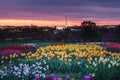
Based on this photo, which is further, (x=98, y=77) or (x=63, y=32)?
(x=63, y=32)

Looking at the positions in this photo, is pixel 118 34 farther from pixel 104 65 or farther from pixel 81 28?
pixel 104 65

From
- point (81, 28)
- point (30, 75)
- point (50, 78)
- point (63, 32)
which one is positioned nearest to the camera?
point (50, 78)

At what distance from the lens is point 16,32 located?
45094mm

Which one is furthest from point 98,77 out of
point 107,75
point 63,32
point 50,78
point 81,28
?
point 63,32

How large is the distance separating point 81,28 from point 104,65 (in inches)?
1120

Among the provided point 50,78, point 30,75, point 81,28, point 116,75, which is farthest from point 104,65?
point 81,28

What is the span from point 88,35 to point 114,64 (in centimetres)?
2862

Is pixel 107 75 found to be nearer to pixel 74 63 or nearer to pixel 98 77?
pixel 98 77

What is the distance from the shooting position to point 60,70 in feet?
51.1

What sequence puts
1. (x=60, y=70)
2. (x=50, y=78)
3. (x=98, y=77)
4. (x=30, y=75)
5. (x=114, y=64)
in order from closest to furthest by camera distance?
(x=50, y=78)
(x=30, y=75)
(x=98, y=77)
(x=114, y=64)
(x=60, y=70)

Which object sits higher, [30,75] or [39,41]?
[30,75]

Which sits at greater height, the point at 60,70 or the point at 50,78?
the point at 50,78

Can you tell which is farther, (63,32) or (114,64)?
(63,32)

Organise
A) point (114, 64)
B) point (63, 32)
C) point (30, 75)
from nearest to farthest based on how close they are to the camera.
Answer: point (30, 75) < point (114, 64) < point (63, 32)
